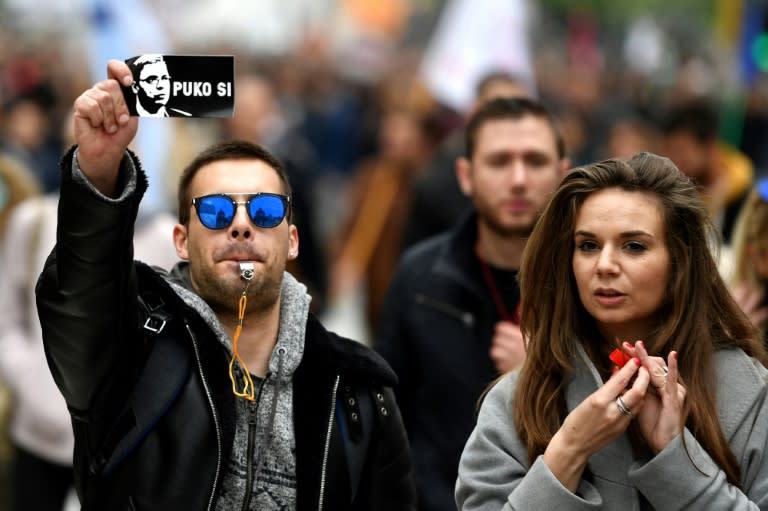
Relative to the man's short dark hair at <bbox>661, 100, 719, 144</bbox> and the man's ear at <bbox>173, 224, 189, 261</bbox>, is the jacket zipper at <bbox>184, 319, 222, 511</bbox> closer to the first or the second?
the man's ear at <bbox>173, 224, 189, 261</bbox>

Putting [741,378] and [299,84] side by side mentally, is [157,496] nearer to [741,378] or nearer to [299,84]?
[741,378]

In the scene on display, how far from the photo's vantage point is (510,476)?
4.72 m

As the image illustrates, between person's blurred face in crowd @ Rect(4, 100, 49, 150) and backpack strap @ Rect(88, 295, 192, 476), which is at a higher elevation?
person's blurred face in crowd @ Rect(4, 100, 49, 150)

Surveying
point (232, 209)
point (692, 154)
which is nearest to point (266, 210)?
point (232, 209)

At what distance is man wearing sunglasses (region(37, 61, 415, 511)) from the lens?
4559mm

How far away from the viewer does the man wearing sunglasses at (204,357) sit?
179 inches

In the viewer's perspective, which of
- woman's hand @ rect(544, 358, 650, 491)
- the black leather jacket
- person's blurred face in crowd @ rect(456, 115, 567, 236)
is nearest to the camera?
woman's hand @ rect(544, 358, 650, 491)

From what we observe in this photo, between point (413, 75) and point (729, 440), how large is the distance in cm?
1724

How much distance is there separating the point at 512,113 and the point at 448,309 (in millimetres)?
999

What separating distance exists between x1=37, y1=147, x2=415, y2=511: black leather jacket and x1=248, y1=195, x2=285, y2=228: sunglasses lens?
344 mm

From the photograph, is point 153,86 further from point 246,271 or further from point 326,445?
point 326,445

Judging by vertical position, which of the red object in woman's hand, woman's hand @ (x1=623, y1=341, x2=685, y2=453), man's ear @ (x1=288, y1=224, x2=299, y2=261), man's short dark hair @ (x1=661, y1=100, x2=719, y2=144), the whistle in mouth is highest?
man's short dark hair @ (x1=661, y1=100, x2=719, y2=144)

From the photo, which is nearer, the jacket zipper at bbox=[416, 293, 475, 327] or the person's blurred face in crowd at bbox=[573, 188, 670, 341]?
the person's blurred face in crowd at bbox=[573, 188, 670, 341]

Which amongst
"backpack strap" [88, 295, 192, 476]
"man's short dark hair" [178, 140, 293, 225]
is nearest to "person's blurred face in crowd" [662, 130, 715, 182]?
"man's short dark hair" [178, 140, 293, 225]
